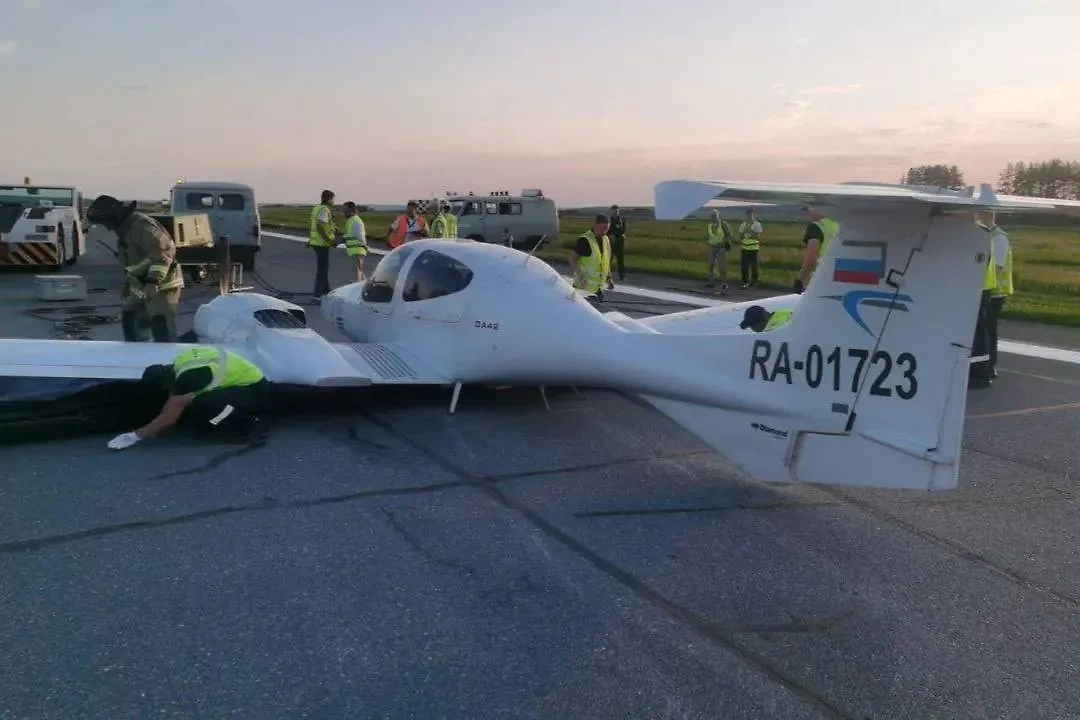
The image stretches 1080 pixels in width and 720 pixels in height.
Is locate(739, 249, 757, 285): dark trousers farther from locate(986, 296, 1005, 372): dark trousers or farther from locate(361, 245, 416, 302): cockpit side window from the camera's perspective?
locate(361, 245, 416, 302): cockpit side window

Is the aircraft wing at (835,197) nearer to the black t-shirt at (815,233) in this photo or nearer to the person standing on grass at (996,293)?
the person standing on grass at (996,293)

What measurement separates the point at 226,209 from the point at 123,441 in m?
17.8

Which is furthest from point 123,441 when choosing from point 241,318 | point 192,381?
point 241,318

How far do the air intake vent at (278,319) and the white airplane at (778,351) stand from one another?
1.4 inches

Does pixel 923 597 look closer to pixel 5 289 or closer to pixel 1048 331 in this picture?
pixel 1048 331

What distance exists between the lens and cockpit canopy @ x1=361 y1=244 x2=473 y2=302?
8.19m

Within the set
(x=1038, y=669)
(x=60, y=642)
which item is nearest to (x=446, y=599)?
(x=60, y=642)

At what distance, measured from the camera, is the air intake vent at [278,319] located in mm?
8336

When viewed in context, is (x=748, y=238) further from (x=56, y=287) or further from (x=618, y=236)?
(x=56, y=287)

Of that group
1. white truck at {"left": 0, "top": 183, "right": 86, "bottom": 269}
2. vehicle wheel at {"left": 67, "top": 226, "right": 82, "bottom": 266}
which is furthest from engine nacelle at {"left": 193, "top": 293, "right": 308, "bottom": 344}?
vehicle wheel at {"left": 67, "top": 226, "right": 82, "bottom": 266}

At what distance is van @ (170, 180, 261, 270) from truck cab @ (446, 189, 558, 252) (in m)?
11.1

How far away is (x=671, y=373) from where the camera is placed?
6.12m

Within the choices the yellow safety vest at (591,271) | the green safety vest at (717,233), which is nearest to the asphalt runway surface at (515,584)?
the yellow safety vest at (591,271)

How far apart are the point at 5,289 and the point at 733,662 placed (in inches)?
755
